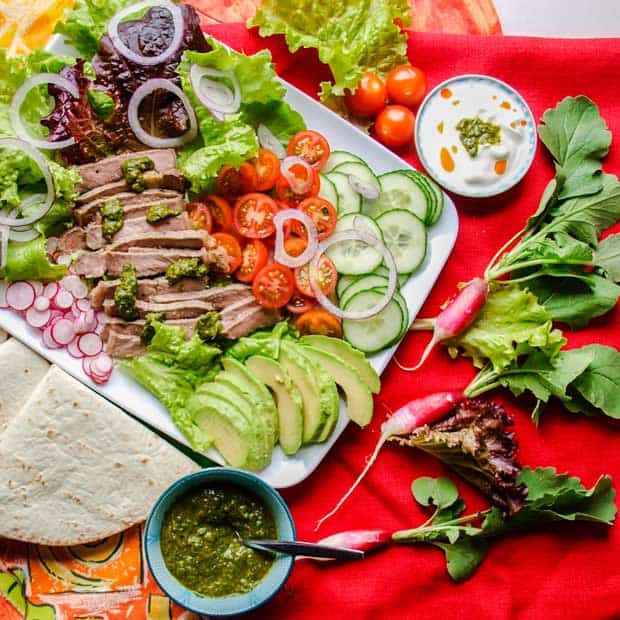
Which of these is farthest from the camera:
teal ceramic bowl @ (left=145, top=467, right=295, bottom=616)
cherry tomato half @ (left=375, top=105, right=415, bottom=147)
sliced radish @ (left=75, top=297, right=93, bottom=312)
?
cherry tomato half @ (left=375, top=105, right=415, bottom=147)

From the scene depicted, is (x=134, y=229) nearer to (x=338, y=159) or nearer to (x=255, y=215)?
(x=255, y=215)

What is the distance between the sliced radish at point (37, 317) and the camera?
192 inches

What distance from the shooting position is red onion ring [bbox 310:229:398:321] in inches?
195

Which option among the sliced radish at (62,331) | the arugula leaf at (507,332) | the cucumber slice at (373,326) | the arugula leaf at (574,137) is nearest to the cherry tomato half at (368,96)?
the arugula leaf at (574,137)

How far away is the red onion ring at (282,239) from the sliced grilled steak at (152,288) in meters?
0.47

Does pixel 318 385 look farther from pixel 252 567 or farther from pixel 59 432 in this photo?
pixel 59 432

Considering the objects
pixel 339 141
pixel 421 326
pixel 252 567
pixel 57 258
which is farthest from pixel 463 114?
pixel 252 567

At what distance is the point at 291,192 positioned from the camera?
508 centimetres

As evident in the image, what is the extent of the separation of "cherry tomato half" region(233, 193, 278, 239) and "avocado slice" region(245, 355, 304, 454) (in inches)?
28.7

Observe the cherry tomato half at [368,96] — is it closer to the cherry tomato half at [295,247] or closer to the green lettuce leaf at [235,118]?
the green lettuce leaf at [235,118]

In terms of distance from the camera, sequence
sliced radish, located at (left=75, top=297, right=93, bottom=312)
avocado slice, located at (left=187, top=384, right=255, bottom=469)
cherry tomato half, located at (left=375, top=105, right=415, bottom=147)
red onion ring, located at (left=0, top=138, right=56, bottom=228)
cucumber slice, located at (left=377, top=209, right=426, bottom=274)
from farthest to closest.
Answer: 1. cherry tomato half, located at (left=375, top=105, right=415, bottom=147)
2. cucumber slice, located at (left=377, top=209, right=426, bottom=274)
3. sliced radish, located at (left=75, top=297, right=93, bottom=312)
4. red onion ring, located at (left=0, top=138, right=56, bottom=228)
5. avocado slice, located at (left=187, top=384, right=255, bottom=469)

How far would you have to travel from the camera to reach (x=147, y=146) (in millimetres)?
5098

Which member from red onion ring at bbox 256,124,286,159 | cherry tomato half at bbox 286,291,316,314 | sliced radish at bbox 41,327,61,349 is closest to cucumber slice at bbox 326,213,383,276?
cherry tomato half at bbox 286,291,316,314

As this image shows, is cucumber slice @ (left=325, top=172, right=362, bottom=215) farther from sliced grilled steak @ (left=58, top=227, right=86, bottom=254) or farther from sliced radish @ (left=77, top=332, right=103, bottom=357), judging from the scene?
sliced radish @ (left=77, top=332, right=103, bottom=357)
